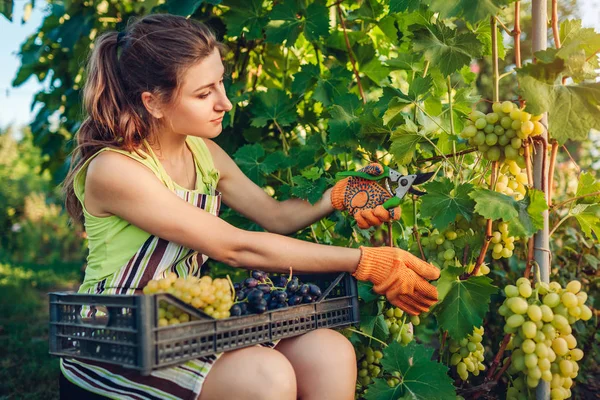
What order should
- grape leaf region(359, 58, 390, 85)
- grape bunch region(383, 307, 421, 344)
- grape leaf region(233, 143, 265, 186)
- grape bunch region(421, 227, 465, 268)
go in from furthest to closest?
grape leaf region(359, 58, 390, 85)
grape leaf region(233, 143, 265, 186)
grape bunch region(383, 307, 421, 344)
grape bunch region(421, 227, 465, 268)

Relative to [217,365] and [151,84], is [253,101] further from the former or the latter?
[217,365]

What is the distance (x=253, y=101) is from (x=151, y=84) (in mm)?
721

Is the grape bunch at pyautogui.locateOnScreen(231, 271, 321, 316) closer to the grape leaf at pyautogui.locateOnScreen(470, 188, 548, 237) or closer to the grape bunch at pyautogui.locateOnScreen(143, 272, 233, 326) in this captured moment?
the grape bunch at pyautogui.locateOnScreen(143, 272, 233, 326)

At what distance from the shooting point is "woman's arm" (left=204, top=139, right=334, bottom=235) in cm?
226

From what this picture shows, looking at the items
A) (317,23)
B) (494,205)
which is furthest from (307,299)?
(317,23)

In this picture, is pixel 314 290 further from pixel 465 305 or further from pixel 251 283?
pixel 465 305

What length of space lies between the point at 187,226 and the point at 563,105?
43.6 inches

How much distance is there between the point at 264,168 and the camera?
2.39 metres

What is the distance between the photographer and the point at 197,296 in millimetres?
1513

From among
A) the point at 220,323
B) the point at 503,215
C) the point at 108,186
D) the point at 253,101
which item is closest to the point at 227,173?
the point at 253,101

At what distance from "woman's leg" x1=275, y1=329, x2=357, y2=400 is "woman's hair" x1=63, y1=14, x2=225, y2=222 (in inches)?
32.8

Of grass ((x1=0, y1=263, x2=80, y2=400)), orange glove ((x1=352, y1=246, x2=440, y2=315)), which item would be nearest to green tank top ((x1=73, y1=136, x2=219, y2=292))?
orange glove ((x1=352, y1=246, x2=440, y2=315))

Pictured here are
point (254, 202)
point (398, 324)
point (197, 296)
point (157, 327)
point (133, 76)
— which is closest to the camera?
point (157, 327)

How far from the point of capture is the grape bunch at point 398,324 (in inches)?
81.1
